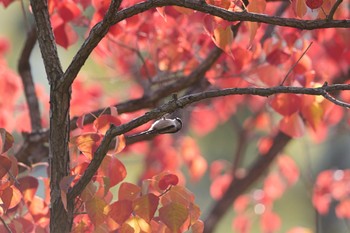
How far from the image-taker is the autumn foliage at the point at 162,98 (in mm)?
1276

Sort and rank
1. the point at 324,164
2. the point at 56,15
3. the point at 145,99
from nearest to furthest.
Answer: the point at 56,15 < the point at 145,99 < the point at 324,164

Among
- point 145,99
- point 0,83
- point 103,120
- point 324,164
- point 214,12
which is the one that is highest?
point 214,12

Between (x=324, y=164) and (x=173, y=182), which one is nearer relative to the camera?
(x=173, y=182)

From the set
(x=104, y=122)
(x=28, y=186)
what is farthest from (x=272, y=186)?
(x=104, y=122)

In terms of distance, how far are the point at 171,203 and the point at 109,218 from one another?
0.12 metres

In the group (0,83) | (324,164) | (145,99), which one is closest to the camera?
(145,99)

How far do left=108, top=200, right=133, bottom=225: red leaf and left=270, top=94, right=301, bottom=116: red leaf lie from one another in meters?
0.44

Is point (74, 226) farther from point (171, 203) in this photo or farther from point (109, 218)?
point (171, 203)

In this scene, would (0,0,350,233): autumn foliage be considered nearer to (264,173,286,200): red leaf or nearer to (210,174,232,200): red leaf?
(210,174,232,200): red leaf

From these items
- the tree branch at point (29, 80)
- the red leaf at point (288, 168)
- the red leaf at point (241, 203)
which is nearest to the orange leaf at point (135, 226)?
the tree branch at point (29, 80)

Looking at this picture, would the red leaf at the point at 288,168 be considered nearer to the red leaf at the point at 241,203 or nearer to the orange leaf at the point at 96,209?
the red leaf at the point at 241,203

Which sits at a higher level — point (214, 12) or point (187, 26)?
point (214, 12)

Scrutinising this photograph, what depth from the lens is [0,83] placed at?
2.77 meters

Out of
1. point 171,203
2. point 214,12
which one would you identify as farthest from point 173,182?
point 214,12
